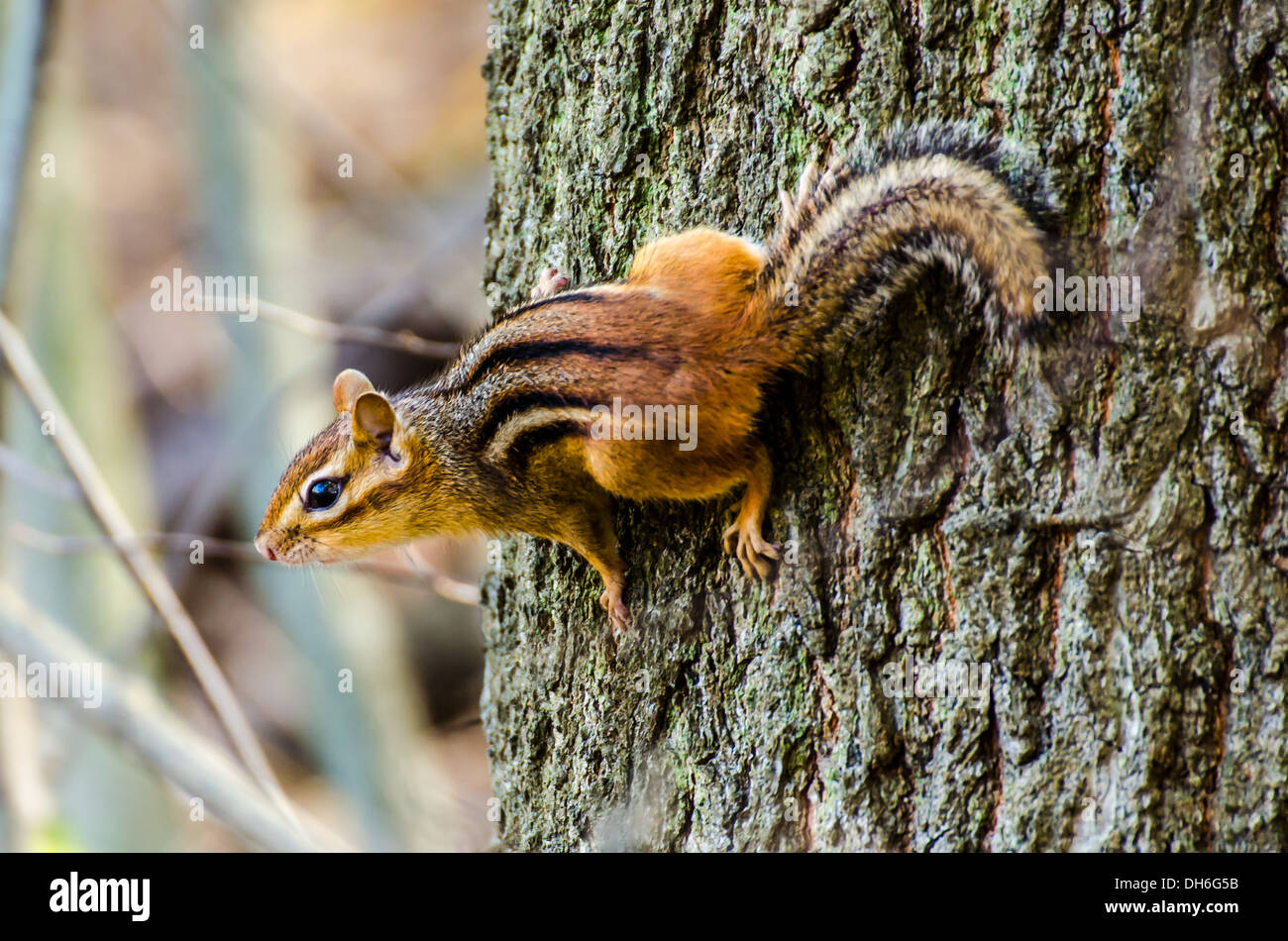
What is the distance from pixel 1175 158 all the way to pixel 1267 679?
2.94 feet

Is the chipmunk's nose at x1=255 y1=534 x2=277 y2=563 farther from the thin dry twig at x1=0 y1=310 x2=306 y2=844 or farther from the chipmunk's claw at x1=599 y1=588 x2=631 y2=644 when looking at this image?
the chipmunk's claw at x1=599 y1=588 x2=631 y2=644

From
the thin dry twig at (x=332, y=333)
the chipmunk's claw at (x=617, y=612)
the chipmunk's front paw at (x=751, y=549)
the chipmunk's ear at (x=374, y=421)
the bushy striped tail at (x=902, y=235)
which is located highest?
the thin dry twig at (x=332, y=333)

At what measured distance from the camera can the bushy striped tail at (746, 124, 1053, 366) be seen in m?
1.93

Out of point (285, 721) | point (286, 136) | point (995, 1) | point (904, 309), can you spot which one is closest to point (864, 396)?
point (904, 309)

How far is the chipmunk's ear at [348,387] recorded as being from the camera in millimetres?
2961

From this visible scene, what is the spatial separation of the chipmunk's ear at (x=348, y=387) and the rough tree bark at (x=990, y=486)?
86cm

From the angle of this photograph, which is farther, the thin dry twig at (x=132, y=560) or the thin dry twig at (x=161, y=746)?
the thin dry twig at (x=132, y=560)

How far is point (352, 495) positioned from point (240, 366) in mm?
2371

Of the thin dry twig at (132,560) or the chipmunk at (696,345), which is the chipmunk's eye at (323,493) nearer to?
the chipmunk at (696,345)

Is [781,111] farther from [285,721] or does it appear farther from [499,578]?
[285,721]

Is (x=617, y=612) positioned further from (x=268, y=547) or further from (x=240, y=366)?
(x=240, y=366)

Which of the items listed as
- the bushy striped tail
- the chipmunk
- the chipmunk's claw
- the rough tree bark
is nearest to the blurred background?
the chipmunk

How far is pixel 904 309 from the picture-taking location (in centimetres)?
210

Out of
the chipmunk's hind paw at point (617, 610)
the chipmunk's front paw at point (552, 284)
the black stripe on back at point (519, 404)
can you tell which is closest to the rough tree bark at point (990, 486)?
the chipmunk's hind paw at point (617, 610)
